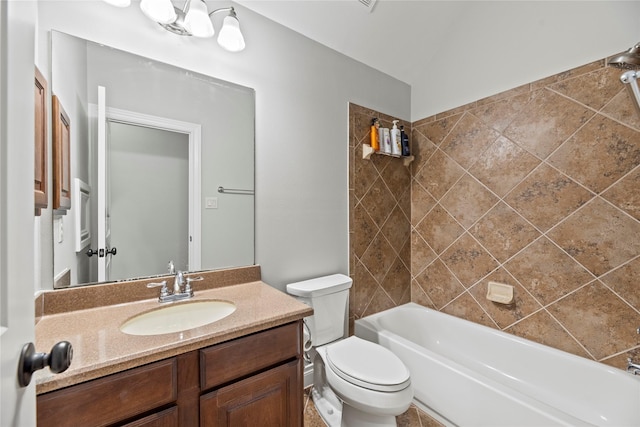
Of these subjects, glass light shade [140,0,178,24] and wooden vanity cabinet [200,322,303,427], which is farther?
glass light shade [140,0,178,24]

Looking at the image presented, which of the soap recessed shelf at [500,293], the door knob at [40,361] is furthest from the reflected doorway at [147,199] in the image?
the soap recessed shelf at [500,293]

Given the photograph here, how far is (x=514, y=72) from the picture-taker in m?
1.82

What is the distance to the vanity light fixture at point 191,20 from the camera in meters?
1.19

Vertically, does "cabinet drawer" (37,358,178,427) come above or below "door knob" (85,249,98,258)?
below

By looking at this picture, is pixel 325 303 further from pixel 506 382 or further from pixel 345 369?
pixel 506 382

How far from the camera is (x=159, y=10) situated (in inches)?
47.1

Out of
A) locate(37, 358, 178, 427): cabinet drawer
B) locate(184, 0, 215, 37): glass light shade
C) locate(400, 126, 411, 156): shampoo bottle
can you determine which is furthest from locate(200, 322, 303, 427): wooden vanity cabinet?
locate(400, 126, 411, 156): shampoo bottle

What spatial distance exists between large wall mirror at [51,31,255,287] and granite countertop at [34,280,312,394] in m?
0.19

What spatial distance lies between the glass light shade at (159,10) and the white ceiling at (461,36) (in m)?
0.48

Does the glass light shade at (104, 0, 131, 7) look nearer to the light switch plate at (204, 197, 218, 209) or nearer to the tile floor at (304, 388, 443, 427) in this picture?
the light switch plate at (204, 197, 218, 209)

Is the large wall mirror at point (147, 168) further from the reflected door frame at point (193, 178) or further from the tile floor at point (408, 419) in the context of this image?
the tile floor at point (408, 419)

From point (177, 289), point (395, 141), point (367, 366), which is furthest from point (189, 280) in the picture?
point (395, 141)

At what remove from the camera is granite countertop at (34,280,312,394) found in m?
0.70

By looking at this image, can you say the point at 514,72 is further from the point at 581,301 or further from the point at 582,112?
the point at 581,301
